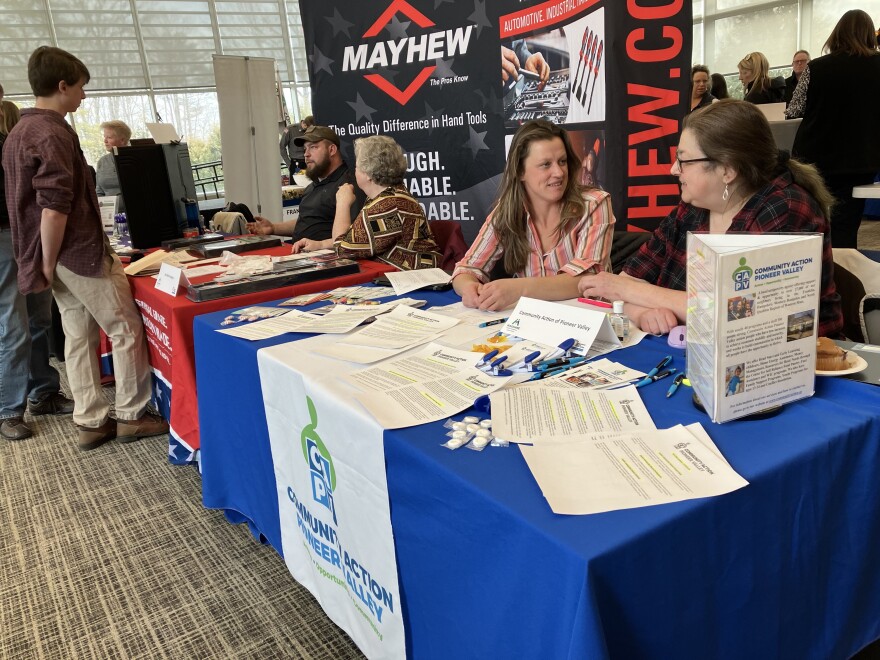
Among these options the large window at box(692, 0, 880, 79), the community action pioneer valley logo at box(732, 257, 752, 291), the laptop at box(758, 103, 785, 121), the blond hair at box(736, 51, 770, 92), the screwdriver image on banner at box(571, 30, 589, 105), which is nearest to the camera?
the community action pioneer valley logo at box(732, 257, 752, 291)

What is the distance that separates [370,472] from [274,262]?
1511 millimetres

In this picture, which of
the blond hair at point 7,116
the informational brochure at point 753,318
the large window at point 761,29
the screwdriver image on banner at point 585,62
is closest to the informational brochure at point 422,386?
the informational brochure at point 753,318

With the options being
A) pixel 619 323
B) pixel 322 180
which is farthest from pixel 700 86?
pixel 619 323

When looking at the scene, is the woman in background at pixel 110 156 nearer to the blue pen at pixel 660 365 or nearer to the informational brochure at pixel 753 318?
the blue pen at pixel 660 365

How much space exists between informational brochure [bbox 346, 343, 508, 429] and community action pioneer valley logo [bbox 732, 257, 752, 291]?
17.4 inches

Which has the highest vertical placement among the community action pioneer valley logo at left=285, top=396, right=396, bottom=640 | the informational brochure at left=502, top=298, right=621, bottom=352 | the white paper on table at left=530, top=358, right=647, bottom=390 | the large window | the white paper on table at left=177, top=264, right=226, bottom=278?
the large window

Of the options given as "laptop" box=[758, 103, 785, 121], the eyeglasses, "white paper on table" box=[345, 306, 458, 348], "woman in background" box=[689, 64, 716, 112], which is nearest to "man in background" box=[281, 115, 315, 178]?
"woman in background" box=[689, 64, 716, 112]

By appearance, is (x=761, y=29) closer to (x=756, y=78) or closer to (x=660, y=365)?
(x=756, y=78)

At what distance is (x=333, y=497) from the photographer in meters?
1.28

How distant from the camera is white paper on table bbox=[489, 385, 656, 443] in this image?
99 centimetres

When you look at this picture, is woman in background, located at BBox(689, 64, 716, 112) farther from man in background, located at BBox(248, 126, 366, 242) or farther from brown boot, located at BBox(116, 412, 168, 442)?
brown boot, located at BBox(116, 412, 168, 442)

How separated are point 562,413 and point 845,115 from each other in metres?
3.56

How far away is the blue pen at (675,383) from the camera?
1110mm

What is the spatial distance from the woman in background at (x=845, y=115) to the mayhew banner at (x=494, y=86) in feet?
4.56
